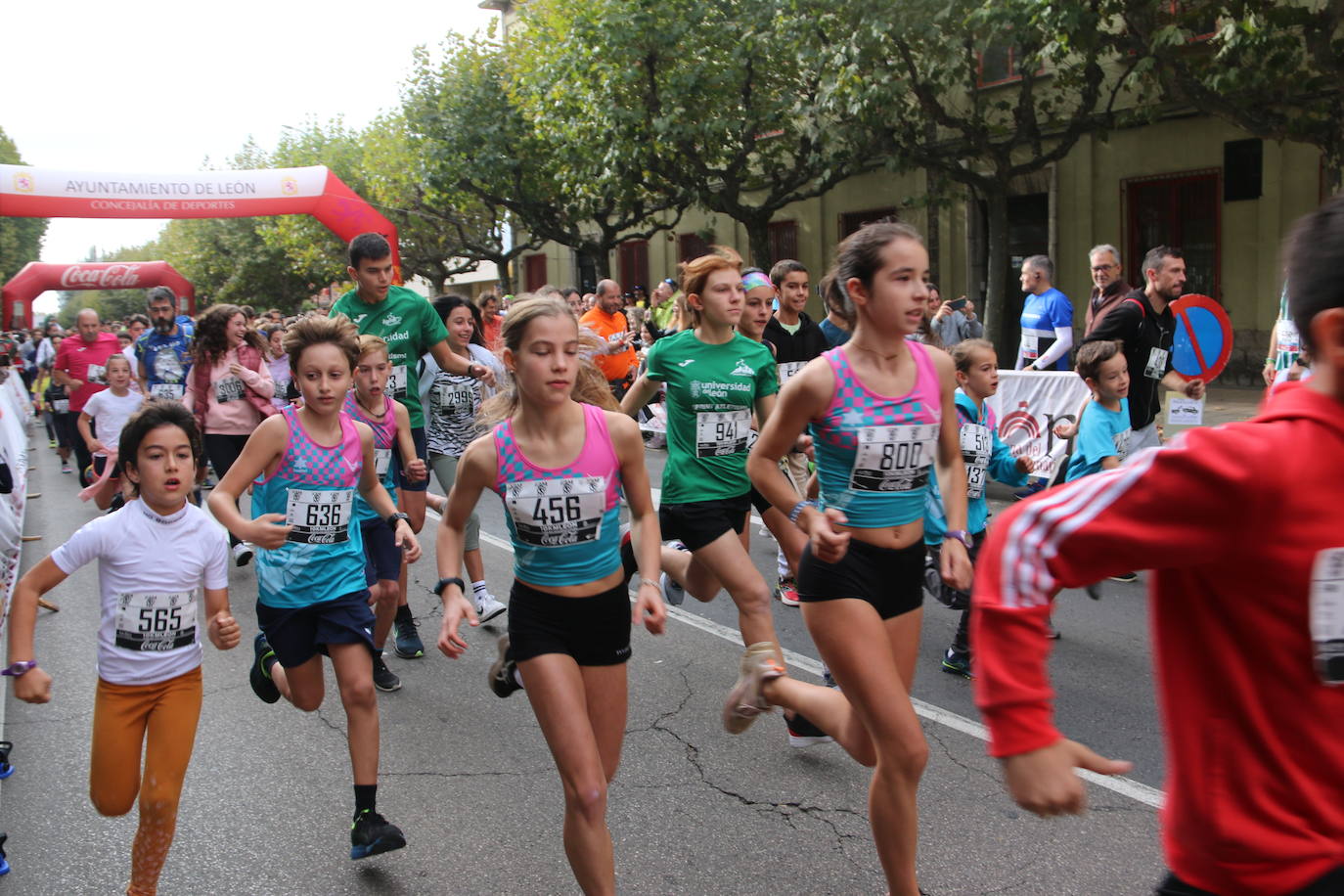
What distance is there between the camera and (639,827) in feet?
13.2

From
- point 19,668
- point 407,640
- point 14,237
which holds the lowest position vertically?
point 407,640

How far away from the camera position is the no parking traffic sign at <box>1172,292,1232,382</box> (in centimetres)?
795

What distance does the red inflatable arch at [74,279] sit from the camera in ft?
128

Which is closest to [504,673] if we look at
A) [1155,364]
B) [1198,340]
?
[1155,364]

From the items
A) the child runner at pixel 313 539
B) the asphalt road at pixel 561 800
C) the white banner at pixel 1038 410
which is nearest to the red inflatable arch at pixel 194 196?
the white banner at pixel 1038 410

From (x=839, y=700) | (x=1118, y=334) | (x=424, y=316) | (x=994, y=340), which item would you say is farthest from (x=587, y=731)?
(x=994, y=340)

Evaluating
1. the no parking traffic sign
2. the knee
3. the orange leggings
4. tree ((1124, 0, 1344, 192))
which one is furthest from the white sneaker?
tree ((1124, 0, 1344, 192))

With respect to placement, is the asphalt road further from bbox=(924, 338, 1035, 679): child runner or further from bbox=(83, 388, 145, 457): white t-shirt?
bbox=(83, 388, 145, 457): white t-shirt

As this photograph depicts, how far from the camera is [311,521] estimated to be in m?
4.25

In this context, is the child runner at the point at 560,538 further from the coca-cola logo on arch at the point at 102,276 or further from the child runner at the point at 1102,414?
the coca-cola logo on arch at the point at 102,276

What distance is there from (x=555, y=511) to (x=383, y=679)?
275 centimetres

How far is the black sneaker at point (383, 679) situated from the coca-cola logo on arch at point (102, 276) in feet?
126

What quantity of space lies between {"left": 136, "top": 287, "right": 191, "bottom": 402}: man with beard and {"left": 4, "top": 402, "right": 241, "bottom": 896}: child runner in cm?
716

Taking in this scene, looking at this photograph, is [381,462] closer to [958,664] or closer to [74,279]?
[958,664]
